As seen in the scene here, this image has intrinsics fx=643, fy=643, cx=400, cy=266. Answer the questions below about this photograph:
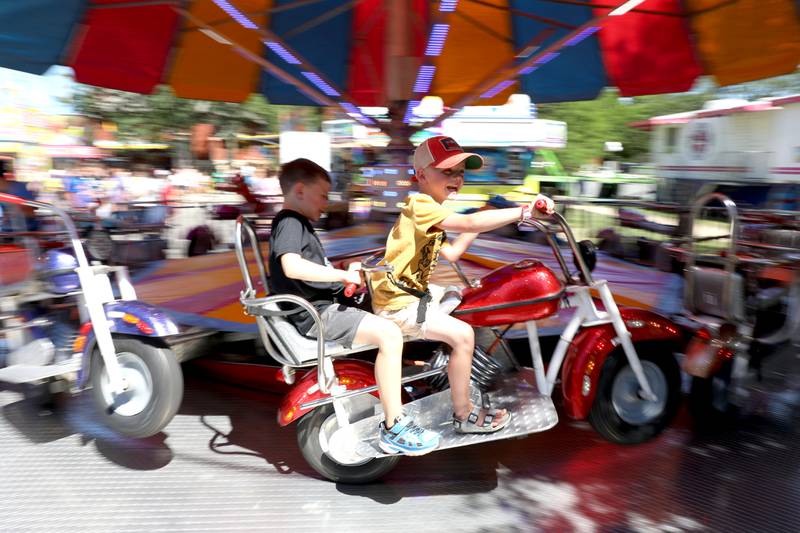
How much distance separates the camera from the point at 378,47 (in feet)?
23.1

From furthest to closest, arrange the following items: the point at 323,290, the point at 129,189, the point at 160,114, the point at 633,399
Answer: the point at 160,114 → the point at 129,189 → the point at 633,399 → the point at 323,290

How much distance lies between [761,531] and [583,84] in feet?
16.9

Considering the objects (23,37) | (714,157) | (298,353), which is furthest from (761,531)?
(714,157)

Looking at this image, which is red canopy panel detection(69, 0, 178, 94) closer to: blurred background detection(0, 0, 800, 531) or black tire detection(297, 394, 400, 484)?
blurred background detection(0, 0, 800, 531)

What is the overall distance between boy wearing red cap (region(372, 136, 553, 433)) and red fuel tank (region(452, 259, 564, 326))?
15 cm

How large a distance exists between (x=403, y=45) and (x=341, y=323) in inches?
95.3

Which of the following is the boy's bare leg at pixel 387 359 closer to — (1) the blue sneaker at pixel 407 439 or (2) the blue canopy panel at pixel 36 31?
(1) the blue sneaker at pixel 407 439

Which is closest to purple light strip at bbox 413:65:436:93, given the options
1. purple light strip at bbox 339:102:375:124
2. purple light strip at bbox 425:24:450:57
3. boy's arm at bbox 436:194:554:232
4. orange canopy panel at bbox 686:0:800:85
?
purple light strip at bbox 425:24:450:57

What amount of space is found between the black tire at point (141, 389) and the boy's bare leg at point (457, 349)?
145 cm

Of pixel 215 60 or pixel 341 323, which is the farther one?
pixel 215 60

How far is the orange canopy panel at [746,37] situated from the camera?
15.9 ft

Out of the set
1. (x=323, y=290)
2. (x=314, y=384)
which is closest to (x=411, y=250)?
(x=323, y=290)

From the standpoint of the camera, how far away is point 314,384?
10.8 ft

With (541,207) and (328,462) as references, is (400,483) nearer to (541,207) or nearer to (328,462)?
(328,462)
